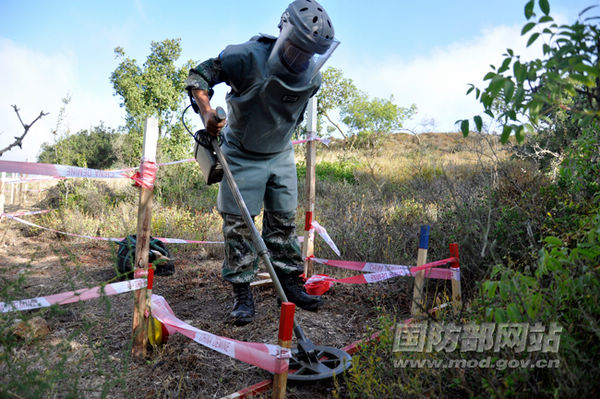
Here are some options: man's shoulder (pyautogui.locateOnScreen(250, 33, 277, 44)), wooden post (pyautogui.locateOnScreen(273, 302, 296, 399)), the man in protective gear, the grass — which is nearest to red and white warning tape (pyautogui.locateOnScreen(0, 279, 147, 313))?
wooden post (pyautogui.locateOnScreen(273, 302, 296, 399))

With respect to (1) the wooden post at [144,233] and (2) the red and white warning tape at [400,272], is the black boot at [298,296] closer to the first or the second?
(2) the red and white warning tape at [400,272]

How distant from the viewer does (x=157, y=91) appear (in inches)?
478

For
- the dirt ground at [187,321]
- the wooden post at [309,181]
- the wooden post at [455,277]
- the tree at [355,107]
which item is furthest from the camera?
the tree at [355,107]

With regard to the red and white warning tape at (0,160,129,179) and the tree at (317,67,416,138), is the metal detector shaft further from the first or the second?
the tree at (317,67,416,138)

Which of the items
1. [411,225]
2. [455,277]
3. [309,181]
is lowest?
[455,277]

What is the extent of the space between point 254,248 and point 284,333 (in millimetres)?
1424

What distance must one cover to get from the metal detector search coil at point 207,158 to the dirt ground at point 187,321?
0.79 metres

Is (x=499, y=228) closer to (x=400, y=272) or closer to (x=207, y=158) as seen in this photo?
(x=400, y=272)

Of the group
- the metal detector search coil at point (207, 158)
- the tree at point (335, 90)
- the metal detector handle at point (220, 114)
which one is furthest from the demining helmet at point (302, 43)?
the tree at point (335, 90)

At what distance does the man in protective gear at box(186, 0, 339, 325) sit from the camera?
2.75 m

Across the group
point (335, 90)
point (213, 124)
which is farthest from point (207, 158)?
point (335, 90)

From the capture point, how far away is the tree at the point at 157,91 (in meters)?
11.8

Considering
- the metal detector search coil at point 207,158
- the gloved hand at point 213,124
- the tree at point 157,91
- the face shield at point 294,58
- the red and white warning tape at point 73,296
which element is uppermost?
the tree at point 157,91

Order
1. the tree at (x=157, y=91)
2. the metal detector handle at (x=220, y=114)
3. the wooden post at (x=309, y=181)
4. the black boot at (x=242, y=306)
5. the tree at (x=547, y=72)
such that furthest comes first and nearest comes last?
the tree at (x=157, y=91) → the wooden post at (x=309, y=181) → the black boot at (x=242, y=306) → the metal detector handle at (x=220, y=114) → the tree at (x=547, y=72)
